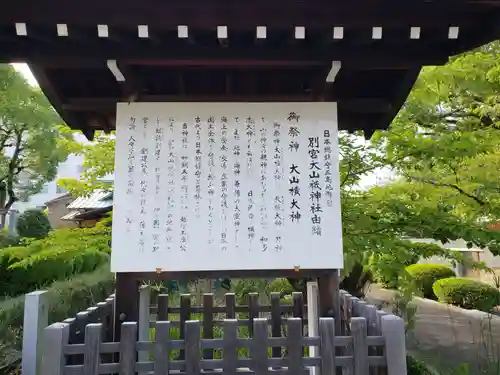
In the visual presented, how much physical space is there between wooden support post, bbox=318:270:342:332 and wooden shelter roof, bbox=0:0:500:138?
1.59 metres

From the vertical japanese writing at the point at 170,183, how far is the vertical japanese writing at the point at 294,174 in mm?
988

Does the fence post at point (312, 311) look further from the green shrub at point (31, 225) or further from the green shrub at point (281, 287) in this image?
the green shrub at point (31, 225)

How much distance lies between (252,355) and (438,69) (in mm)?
4161

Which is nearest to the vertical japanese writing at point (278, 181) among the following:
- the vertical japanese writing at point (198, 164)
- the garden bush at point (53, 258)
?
the vertical japanese writing at point (198, 164)

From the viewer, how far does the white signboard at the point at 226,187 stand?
315cm

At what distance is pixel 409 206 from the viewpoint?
4617 millimetres

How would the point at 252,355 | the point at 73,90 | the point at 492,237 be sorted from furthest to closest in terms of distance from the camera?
1. the point at 492,237
2. the point at 73,90
3. the point at 252,355

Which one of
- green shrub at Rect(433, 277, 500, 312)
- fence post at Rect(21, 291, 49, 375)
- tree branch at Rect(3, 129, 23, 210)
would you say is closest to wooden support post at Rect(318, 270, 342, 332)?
fence post at Rect(21, 291, 49, 375)

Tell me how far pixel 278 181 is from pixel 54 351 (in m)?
2.02

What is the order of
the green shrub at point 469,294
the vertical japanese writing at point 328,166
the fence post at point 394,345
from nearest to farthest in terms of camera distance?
the fence post at point 394,345
the vertical japanese writing at point 328,166
the green shrub at point 469,294

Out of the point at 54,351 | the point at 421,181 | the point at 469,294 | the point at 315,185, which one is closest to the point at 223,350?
the point at 54,351

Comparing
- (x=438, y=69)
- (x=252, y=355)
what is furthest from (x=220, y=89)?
(x=438, y=69)

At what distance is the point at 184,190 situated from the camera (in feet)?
10.6

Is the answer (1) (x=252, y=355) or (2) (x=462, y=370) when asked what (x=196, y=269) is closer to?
(1) (x=252, y=355)
